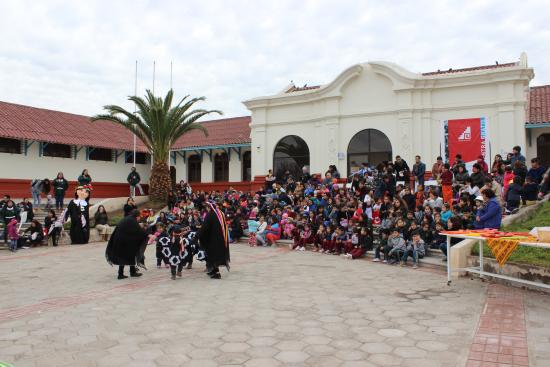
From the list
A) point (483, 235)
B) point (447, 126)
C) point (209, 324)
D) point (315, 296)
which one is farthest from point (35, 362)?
point (447, 126)

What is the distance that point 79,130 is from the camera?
25.9m

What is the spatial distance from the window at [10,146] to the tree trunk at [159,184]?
286 inches

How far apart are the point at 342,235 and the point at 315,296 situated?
542 centimetres

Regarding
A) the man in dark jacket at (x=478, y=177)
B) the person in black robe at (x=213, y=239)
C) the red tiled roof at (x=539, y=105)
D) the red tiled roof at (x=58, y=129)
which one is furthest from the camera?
the red tiled roof at (x=58, y=129)

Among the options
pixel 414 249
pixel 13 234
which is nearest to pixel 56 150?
pixel 13 234

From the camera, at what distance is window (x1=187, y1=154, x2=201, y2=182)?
28.8 m

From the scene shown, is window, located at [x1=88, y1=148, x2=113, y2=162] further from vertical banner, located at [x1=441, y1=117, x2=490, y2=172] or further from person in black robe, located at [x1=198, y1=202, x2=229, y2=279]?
person in black robe, located at [x1=198, y1=202, x2=229, y2=279]

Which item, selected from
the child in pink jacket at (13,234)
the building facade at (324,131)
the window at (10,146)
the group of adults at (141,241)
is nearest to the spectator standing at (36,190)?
the building facade at (324,131)

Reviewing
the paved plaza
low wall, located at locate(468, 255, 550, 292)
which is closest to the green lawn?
low wall, located at locate(468, 255, 550, 292)

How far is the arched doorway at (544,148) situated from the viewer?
1855 cm

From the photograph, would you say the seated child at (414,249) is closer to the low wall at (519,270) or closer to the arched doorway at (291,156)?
the low wall at (519,270)

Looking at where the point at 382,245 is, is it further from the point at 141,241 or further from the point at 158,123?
the point at 158,123

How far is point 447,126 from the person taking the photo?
698 inches

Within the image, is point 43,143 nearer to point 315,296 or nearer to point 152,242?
point 152,242
